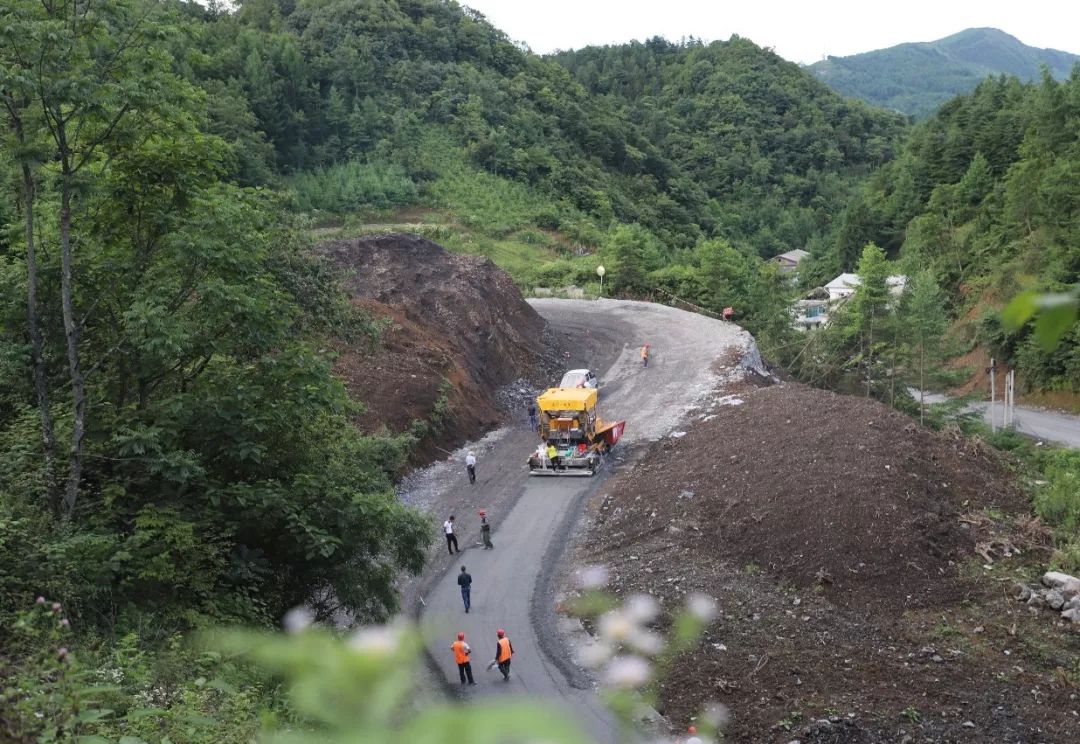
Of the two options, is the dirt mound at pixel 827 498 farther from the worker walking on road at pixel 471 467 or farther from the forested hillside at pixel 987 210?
the forested hillside at pixel 987 210

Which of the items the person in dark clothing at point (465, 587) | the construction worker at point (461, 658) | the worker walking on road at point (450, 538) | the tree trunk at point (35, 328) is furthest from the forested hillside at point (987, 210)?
the tree trunk at point (35, 328)

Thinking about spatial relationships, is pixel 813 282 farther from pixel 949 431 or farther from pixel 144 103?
pixel 144 103

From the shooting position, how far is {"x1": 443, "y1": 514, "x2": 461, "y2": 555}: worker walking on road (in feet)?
63.9

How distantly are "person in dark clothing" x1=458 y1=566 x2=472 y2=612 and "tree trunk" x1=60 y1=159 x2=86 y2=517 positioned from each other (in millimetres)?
7152

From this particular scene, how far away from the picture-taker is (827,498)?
19047 millimetres

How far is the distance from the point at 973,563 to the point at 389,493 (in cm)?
1171

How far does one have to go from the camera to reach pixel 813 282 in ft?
239

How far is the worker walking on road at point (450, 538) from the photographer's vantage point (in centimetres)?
1947

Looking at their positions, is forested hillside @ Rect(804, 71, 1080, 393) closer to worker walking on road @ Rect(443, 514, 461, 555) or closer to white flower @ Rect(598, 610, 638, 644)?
worker walking on road @ Rect(443, 514, 461, 555)

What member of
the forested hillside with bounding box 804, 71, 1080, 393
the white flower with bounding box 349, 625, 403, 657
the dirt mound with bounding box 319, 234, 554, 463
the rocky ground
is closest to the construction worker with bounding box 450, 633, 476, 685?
the rocky ground

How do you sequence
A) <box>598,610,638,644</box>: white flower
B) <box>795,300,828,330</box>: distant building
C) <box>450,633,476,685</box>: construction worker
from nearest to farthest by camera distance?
<box>598,610,638,644</box>: white flower, <box>450,633,476,685</box>: construction worker, <box>795,300,828,330</box>: distant building

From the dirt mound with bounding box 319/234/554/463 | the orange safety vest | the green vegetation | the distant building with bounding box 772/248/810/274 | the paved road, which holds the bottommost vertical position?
the paved road

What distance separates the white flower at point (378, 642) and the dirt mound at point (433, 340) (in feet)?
76.1

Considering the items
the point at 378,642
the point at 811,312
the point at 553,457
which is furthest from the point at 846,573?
the point at 811,312
